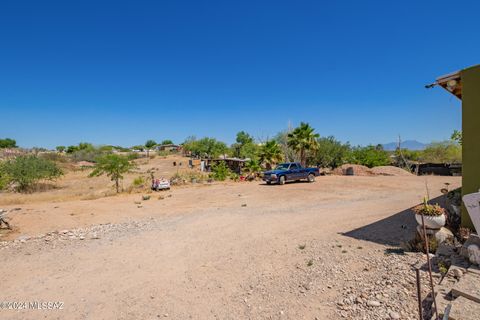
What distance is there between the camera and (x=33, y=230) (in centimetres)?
955

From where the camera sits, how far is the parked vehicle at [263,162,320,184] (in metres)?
20.2

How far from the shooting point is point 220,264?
19.4 ft

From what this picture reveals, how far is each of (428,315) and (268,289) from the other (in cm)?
242

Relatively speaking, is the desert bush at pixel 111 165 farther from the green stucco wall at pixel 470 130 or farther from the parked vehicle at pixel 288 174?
the green stucco wall at pixel 470 130

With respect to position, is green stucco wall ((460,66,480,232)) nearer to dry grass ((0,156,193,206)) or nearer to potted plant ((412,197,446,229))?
potted plant ((412,197,446,229))

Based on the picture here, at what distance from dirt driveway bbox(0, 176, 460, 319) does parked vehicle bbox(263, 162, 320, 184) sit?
8.84 meters

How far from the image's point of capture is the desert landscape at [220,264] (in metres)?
4.22

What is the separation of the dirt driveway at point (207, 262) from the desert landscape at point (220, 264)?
2 cm

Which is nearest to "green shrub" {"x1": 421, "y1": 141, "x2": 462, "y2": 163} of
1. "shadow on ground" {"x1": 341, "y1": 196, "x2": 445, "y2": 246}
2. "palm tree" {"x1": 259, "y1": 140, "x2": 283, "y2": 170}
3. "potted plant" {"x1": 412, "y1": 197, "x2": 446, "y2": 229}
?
"palm tree" {"x1": 259, "y1": 140, "x2": 283, "y2": 170}

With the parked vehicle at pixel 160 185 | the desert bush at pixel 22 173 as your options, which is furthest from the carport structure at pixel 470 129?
the desert bush at pixel 22 173

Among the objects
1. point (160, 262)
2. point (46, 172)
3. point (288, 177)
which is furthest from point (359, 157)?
point (46, 172)

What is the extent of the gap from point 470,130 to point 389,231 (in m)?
3.24

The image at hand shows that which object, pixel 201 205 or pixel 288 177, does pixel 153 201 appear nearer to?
pixel 201 205

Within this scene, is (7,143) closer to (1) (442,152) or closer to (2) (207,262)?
(2) (207,262)
